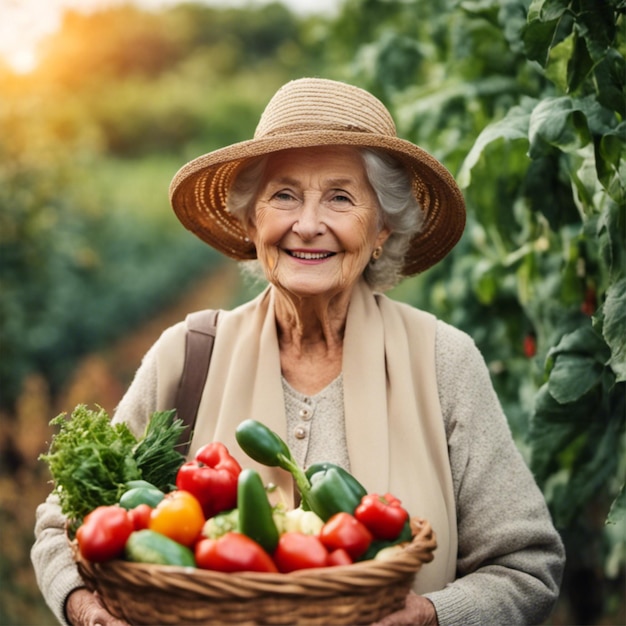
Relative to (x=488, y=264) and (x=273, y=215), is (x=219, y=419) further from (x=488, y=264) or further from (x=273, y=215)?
(x=488, y=264)

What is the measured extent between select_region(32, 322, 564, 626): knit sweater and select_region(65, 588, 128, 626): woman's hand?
0.03m

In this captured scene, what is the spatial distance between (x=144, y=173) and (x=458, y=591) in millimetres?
21969

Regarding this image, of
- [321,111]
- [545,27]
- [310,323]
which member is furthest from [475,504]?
[545,27]

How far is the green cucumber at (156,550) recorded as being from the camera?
2.01m

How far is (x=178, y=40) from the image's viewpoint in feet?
164

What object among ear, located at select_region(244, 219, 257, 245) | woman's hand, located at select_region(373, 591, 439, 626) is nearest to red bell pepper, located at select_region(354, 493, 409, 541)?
woman's hand, located at select_region(373, 591, 439, 626)

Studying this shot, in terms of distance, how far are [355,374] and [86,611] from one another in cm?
97

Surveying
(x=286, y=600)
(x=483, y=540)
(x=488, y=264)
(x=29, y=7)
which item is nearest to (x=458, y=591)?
(x=483, y=540)

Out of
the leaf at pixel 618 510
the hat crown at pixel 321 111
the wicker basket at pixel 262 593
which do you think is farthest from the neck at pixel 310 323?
the wicker basket at pixel 262 593

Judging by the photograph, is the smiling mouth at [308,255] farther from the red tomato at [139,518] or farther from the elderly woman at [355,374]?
the red tomato at [139,518]

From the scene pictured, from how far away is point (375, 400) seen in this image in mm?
2770

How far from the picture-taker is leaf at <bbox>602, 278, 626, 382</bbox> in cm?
251

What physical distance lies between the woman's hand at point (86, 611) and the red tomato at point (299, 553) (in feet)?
1.55

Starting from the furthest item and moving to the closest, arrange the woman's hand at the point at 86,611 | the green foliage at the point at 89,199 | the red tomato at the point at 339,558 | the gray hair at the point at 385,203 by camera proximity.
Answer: the green foliage at the point at 89,199
the gray hair at the point at 385,203
the woman's hand at the point at 86,611
the red tomato at the point at 339,558
